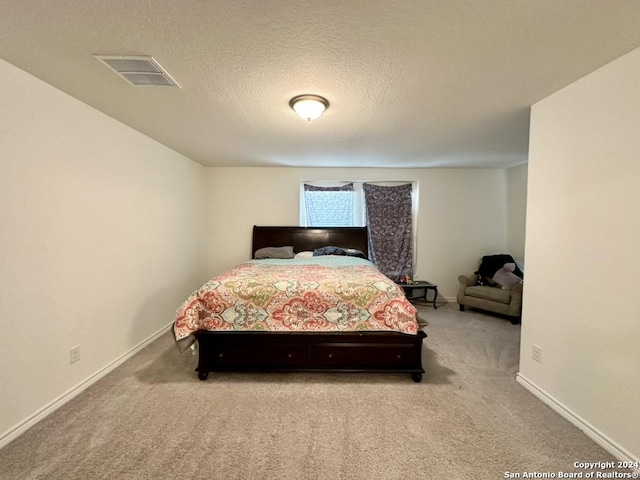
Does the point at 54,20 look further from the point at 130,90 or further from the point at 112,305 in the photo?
the point at 112,305

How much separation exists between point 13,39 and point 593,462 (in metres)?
3.89

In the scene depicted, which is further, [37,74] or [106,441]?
[37,74]

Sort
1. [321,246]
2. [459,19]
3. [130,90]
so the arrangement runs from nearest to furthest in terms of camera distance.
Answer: [459,19] < [130,90] < [321,246]

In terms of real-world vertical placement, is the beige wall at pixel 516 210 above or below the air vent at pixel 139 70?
below

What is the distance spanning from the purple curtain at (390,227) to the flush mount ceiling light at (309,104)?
2.59 m

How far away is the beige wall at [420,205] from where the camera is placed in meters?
4.53

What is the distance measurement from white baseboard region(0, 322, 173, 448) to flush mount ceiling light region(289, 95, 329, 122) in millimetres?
2762

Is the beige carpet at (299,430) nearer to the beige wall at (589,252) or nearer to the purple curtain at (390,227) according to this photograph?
the beige wall at (589,252)

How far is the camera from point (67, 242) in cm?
200

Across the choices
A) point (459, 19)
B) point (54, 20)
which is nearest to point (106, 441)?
point (54, 20)

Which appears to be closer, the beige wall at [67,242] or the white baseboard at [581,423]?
the white baseboard at [581,423]

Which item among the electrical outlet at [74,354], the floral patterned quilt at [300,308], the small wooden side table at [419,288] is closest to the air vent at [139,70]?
the floral patterned quilt at [300,308]

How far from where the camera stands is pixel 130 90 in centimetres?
192

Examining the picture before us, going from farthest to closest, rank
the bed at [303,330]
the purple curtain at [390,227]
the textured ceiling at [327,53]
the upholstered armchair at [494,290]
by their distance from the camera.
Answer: the purple curtain at [390,227] < the upholstered armchair at [494,290] < the bed at [303,330] < the textured ceiling at [327,53]
